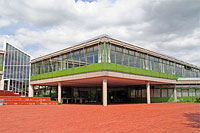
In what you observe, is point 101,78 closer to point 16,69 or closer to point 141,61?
point 141,61

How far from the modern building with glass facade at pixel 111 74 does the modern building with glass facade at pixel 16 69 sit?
162cm

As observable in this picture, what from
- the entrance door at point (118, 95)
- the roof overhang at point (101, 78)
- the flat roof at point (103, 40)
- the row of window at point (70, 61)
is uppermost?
the flat roof at point (103, 40)

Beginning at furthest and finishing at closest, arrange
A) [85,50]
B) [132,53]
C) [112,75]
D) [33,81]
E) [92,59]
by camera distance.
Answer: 1. [33,81]
2. [132,53]
3. [85,50]
4. [92,59]
5. [112,75]

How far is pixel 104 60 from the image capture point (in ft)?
76.5

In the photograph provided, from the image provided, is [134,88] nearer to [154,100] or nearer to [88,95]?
[154,100]

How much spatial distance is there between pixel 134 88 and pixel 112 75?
16606 mm

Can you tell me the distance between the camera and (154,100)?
37.7m

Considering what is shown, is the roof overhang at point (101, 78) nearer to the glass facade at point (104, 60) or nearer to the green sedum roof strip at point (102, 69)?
the green sedum roof strip at point (102, 69)

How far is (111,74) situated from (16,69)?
2292 cm

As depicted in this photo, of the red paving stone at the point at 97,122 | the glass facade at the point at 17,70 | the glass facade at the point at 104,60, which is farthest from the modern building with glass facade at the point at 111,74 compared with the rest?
the red paving stone at the point at 97,122

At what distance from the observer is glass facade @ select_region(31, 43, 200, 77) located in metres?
24.6

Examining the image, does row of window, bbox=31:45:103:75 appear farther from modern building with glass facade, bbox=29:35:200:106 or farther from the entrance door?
the entrance door

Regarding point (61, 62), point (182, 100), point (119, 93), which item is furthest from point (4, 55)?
point (182, 100)

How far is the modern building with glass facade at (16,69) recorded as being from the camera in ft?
123
